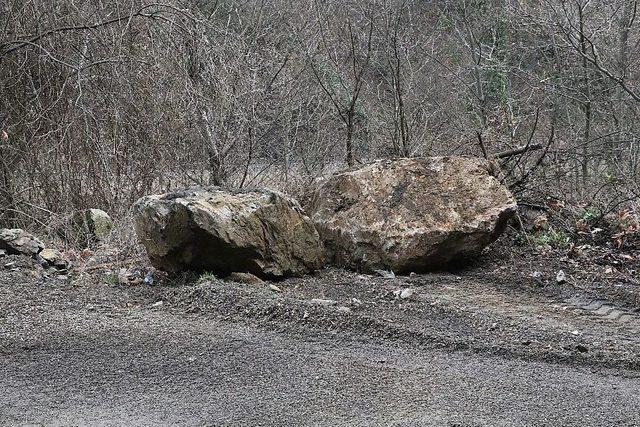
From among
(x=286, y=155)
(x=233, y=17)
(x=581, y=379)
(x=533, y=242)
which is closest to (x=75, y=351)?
(x=581, y=379)

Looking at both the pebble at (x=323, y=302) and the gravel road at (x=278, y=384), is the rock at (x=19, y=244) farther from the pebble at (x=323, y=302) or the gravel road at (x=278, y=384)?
the pebble at (x=323, y=302)

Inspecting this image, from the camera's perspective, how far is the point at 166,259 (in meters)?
6.47

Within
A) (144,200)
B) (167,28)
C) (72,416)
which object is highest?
(167,28)

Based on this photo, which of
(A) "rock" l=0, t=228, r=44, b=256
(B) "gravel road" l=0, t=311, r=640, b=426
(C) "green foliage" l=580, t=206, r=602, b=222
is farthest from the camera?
(C) "green foliage" l=580, t=206, r=602, b=222

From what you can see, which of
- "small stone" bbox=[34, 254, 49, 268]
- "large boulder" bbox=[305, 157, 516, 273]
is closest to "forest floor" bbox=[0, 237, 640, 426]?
"small stone" bbox=[34, 254, 49, 268]

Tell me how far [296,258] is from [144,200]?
1.39 metres

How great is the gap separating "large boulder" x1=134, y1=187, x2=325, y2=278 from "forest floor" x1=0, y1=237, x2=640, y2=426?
21 cm

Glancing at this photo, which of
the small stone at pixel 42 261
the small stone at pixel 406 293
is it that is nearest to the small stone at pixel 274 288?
the small stone at pixel 406 293

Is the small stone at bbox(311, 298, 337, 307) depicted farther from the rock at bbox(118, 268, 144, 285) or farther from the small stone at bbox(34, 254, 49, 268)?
the small stone at bbox(34, 254, 49, 268)

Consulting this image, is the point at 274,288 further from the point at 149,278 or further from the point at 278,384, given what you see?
the point at 278,384

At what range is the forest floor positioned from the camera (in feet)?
12.4

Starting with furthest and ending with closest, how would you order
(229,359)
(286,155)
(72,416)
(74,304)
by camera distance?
(286,155) < (74,304) < (229,359) < (72,416)

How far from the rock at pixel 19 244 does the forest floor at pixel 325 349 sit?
1.24 ft

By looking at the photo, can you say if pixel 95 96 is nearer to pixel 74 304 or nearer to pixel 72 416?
pixel 74 304
